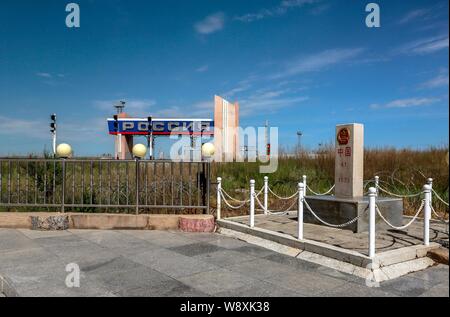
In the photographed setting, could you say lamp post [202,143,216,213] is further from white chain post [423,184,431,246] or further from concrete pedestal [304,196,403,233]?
white chain post [423,184,431,246]

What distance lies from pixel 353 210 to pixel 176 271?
385 cm

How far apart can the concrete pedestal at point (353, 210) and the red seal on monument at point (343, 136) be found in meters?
1.32

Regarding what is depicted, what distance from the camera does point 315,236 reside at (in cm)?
736

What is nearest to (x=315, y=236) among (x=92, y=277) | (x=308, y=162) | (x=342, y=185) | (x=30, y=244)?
(x=342, y=185)

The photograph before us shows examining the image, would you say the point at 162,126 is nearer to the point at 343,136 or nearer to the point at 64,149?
the point at 64,149

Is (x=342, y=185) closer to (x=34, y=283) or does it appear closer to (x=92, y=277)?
(x=92, y=277)

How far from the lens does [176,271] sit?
225 inches

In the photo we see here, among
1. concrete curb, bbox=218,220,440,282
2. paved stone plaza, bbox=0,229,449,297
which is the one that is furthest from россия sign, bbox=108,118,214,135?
concrete curb, bbox=218,220,440,282

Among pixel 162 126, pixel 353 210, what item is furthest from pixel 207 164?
pixel 162 126

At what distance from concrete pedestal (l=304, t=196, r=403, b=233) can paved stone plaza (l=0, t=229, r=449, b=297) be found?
1963 millimetres
